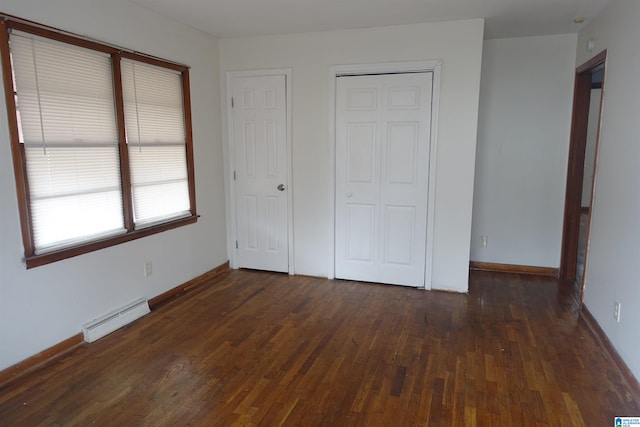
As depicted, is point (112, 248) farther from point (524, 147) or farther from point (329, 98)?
point (524, 147)

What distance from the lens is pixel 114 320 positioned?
10.3 ft

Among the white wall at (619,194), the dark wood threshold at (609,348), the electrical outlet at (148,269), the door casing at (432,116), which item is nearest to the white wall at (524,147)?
the white wall at (619,194)

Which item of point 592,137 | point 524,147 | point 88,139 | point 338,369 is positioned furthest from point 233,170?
point 592,137

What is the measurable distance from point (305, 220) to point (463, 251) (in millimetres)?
1610

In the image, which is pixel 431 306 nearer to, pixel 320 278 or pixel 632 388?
pixel 320 278

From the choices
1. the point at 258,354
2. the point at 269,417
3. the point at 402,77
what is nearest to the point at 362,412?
the point at 269,417

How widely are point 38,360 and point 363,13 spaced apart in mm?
3470

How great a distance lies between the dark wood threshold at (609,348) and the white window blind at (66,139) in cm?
358

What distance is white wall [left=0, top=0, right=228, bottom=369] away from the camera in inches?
96.7

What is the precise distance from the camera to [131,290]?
3359mm

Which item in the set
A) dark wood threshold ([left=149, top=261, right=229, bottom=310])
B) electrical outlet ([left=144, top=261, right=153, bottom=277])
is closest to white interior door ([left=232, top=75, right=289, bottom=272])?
dark wood threshold ([left=149, top=261, right=229, bottom=310])

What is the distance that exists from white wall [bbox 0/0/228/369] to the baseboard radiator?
0.05 metres

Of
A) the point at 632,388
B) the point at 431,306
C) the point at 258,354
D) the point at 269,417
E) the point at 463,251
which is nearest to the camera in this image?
the point at 269,417

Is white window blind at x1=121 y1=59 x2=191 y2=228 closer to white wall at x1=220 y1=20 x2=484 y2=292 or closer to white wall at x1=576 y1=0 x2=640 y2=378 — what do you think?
white wall at x1=220 y1=20 x2=484 y2=292
